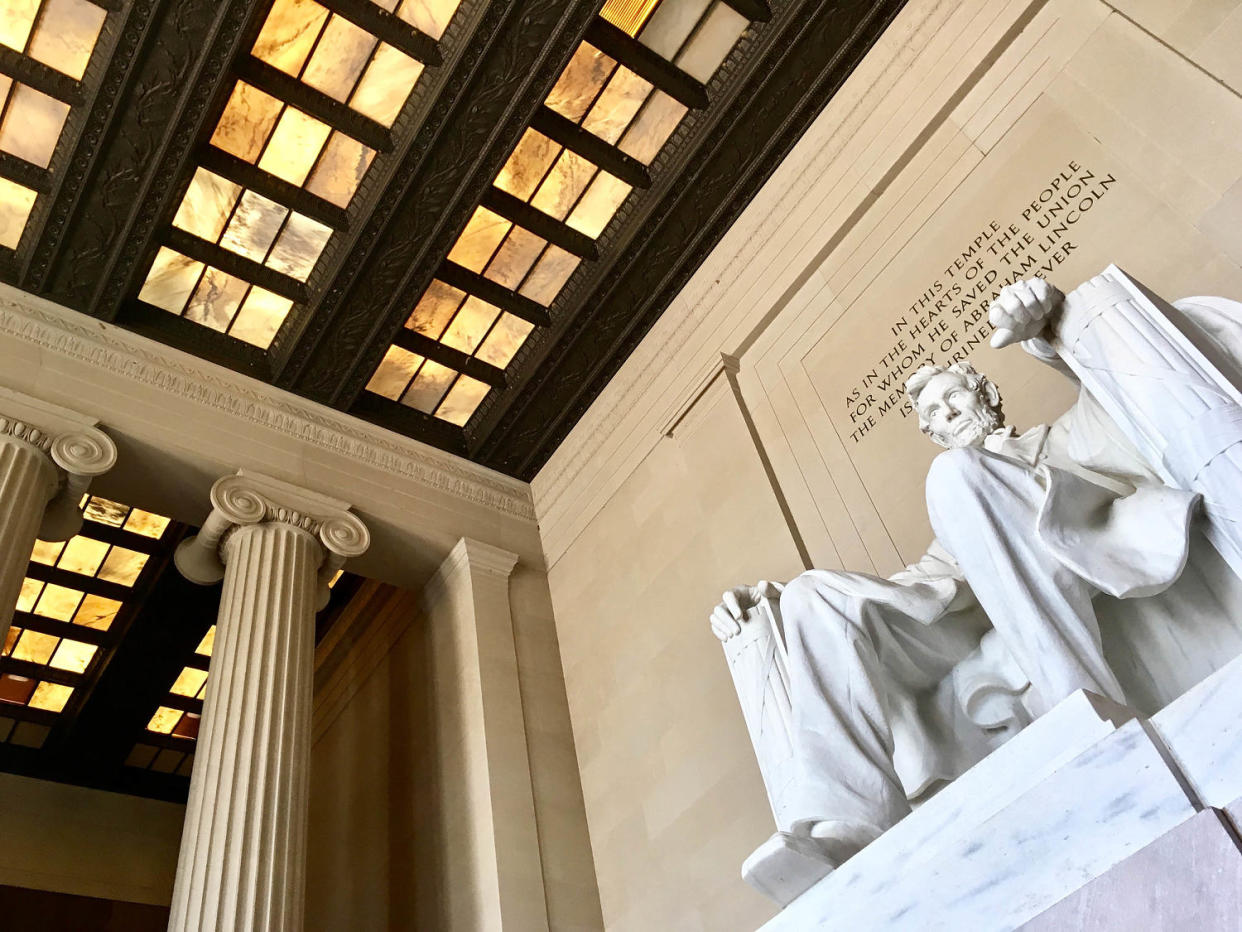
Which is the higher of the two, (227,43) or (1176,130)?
(227,43)

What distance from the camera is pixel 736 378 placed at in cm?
829

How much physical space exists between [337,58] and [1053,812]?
278 inches

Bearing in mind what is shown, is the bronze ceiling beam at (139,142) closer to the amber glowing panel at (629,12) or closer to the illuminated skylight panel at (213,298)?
the illuminated skylight panel at (213,298)

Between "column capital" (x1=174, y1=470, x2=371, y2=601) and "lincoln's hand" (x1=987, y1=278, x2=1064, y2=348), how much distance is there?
6.02 m

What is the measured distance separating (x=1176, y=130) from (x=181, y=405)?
7.28 metres

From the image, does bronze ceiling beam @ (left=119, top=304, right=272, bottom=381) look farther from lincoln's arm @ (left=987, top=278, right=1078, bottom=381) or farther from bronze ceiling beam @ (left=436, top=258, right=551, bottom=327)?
lincoln's arm @ (left=987, top=278, right=1078, bottom=381)

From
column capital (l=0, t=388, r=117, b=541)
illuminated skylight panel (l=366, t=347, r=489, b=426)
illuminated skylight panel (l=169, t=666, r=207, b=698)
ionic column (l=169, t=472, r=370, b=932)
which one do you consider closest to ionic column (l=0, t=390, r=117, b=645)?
column capital (l=0, t=388, r=117, b=541)

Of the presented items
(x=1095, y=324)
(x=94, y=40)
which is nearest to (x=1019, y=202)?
(x=1095, y=324)

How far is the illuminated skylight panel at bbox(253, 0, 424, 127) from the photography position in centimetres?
737

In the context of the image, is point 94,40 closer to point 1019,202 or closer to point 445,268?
point 445,268

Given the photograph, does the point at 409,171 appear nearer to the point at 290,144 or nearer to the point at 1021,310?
the point at 290,144

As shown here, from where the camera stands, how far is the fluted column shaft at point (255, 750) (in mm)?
5977

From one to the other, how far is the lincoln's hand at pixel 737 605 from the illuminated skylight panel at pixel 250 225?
18.4 ft

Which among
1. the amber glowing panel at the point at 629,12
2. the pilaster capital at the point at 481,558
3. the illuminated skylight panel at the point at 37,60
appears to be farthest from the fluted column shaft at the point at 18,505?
the amber glowing panel at the point at 629,12
